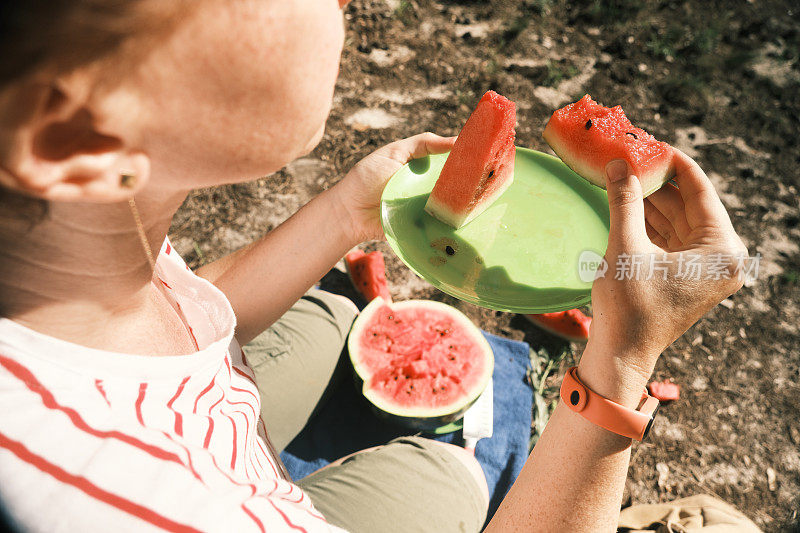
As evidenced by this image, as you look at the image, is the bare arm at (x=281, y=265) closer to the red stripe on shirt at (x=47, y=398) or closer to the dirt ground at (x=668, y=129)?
the red stripe on shirt at (x=47, y=398)

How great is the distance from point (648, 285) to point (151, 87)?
1385mm

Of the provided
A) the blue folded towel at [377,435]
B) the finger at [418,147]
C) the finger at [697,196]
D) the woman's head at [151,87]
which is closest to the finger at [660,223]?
the finger at [697,196]

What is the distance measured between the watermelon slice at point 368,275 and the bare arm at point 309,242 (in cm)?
120

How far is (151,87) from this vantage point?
0.85 m

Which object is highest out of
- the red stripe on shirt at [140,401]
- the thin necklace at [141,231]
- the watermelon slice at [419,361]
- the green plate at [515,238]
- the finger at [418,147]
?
the thin necklace at [141,231]

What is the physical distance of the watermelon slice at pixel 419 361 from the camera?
2.74 metres

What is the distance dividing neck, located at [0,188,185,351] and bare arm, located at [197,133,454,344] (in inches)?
34.9

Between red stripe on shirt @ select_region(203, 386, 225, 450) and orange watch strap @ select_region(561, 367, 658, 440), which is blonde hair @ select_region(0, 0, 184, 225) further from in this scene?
orange watch strap @ select_region(561, 367, 658, 440)

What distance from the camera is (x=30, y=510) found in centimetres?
94

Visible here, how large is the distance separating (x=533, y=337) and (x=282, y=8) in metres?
3.36

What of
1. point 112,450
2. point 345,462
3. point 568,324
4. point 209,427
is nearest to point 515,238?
point 345,462

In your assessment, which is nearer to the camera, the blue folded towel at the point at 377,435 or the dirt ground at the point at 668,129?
the blue folded towel at the point at 377,435

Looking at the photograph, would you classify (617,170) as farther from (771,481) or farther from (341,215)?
(771,481)

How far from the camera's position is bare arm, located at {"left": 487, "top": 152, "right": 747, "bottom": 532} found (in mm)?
1518
